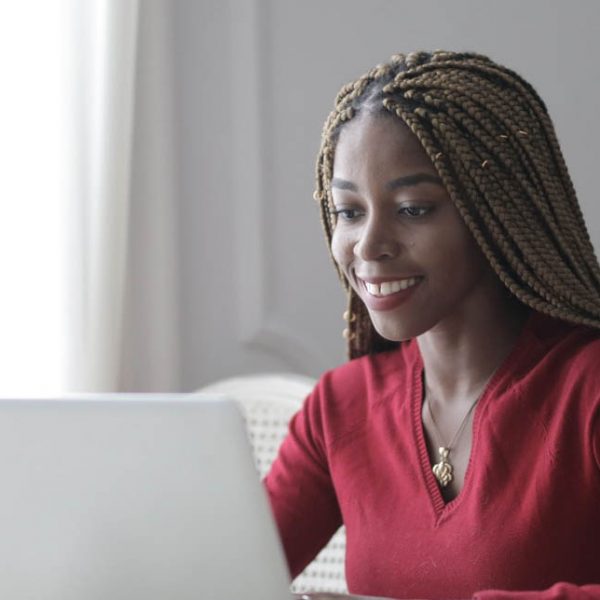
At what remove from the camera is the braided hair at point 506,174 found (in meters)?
1.19

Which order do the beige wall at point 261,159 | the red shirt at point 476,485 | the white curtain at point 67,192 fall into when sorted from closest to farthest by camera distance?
the red shirt at point 476,485, the white curtain at point 67,192, the beige wall at point 261,159

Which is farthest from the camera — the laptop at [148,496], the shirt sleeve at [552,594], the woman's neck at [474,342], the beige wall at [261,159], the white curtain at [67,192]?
the beige wall at [261,159]

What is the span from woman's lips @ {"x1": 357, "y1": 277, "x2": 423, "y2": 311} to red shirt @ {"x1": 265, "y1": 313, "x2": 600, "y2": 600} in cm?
13

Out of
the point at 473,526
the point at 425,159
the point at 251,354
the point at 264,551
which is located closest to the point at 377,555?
the point at 473,526

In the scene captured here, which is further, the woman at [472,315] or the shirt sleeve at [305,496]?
the shirt sleeve at [305,496]

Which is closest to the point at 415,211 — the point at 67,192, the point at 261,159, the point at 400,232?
the point at 400,232

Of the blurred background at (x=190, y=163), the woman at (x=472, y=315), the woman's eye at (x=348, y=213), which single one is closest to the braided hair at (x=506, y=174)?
the woman at (x=472, y=315)

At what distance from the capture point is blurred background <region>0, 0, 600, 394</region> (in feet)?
6.10

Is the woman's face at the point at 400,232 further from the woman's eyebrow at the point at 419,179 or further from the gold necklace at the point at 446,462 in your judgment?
the gold necklace at the point at 446,462

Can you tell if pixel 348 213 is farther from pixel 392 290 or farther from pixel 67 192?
pixel 67 192

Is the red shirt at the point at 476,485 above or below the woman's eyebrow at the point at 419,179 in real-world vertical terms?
below

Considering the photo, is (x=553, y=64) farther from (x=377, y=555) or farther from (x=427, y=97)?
(x=377, y=555)

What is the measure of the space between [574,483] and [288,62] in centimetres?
114

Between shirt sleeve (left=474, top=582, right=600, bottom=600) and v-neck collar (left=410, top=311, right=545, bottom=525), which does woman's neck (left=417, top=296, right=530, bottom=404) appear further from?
shirt sleeve (left=474, top=582, right=600, bottom=600)
